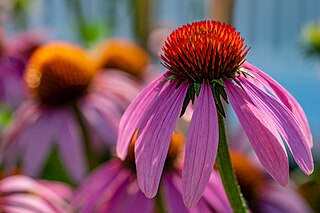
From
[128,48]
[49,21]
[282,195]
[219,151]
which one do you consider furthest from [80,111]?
[49,21]

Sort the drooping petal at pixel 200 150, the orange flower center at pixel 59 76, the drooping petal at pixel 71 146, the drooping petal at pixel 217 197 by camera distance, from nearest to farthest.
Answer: the drooping petal at pixel 200 150
the drooping petal at pixel 217 197
the drooping petal at pixel 71 146
the orange flower center at pixel 59 76

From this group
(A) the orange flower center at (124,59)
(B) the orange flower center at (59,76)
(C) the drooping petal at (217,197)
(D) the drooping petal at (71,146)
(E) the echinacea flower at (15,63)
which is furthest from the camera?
(A) the orange flower center at (124,59)

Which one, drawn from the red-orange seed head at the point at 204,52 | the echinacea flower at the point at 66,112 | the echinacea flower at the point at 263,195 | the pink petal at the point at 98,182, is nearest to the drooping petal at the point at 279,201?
the echinacea flower at the point at 263,195

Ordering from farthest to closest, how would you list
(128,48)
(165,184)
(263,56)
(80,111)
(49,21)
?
(263,56) → (49,21) → (128,48) → (80,111) → (165,184)

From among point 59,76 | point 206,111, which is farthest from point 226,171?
point 59,76

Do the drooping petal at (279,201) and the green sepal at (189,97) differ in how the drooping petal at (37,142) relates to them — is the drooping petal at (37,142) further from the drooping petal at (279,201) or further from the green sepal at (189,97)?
the green sepal at (189,97)

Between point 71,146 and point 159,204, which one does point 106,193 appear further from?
point 71,146

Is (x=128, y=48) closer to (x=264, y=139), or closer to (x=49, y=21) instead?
(x=264, y=139)

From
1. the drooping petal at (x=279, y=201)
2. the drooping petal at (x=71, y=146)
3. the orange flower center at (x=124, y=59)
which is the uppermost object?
the drooping petal at (x=71, y=146)
